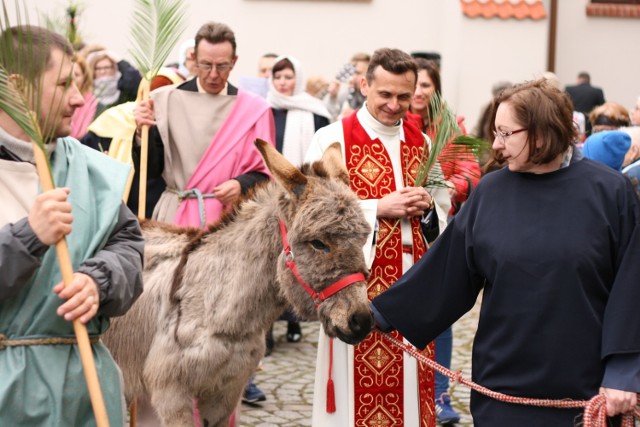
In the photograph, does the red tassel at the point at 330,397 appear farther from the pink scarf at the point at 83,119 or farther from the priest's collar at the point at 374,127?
the pink scarf at the point at 83,119

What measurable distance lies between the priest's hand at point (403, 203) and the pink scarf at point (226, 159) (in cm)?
121

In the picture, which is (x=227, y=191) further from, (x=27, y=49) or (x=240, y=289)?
(x=27, y=49)

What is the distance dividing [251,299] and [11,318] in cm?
150

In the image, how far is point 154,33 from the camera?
229 inches

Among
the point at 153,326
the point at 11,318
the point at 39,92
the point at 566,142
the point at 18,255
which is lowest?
the point at 153,326

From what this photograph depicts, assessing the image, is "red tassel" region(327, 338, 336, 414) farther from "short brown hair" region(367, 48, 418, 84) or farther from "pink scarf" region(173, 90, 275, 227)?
"short brown hair" region(367, 48, 418, 84)

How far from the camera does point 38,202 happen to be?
288 cm

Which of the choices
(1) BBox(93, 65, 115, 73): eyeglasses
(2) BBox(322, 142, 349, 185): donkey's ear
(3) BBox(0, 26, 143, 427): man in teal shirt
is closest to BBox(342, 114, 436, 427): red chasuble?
(2) BBox(322, 142, 349, 185): donkey's ear

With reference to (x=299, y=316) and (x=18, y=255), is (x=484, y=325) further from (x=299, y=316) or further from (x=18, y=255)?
(x=18, y=255)

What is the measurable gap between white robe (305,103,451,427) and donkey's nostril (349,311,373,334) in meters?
0.80

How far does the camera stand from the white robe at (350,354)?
16.1 ft

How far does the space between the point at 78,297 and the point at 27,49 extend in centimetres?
82

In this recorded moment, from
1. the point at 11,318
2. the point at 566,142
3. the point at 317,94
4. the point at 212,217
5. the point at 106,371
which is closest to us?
the point at 11,318

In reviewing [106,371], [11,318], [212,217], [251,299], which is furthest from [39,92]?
[212,217]
